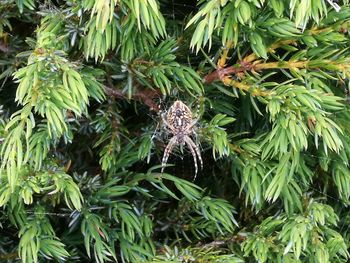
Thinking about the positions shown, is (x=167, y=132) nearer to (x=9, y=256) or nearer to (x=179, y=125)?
(x=179, y=125)

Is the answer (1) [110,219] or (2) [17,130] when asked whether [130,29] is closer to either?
(2) [17,130]

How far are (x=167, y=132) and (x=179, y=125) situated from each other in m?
0.06

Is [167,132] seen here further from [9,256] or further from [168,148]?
[9,256]

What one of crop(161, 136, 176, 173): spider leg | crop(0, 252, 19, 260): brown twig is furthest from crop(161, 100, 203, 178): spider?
crop(0, 252, 19, 260): brown twig

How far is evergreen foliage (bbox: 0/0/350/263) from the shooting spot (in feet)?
4.87

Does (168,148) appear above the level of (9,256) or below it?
above

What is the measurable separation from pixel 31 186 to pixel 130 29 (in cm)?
56

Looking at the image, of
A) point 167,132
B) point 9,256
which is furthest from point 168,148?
point 9,256

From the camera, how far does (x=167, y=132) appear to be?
1.87m

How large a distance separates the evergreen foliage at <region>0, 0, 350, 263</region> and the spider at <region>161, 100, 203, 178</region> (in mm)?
31

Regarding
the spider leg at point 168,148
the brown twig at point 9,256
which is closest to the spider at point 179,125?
the spider leg at point 168,148

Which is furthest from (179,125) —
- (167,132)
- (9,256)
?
(9,256)

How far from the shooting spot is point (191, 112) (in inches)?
70.6

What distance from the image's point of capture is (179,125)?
6.02 ft
